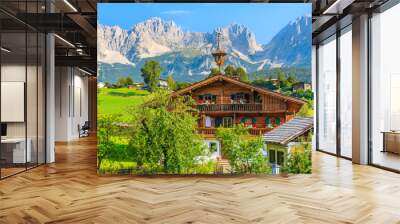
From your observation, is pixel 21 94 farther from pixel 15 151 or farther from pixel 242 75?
pixel 242 75

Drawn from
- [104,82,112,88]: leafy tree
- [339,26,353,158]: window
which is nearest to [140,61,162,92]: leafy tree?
[104,82,112,88]: leafy tree

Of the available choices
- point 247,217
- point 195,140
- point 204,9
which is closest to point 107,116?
point 195,140

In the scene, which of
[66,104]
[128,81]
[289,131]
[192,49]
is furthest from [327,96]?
[66,104]

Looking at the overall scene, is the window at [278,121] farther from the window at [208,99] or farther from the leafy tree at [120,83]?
the leafy tree at [120,83]

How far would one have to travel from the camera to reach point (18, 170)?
7.43 metres

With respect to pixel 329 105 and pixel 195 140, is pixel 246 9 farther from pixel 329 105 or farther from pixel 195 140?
pixel 329 105

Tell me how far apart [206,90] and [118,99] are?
4.94 ft

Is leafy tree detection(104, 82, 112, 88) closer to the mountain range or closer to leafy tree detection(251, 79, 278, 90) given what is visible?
the mountain range

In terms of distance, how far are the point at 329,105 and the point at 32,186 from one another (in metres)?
7.87

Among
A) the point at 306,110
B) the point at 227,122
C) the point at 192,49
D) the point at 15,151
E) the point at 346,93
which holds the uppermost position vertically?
the point at 192,49

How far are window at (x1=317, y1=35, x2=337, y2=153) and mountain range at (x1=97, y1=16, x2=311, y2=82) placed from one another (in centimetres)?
390

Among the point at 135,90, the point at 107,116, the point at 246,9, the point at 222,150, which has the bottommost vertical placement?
the point at 222,150

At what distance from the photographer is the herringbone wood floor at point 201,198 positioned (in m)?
4.38

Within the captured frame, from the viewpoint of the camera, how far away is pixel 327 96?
37.4 feet
